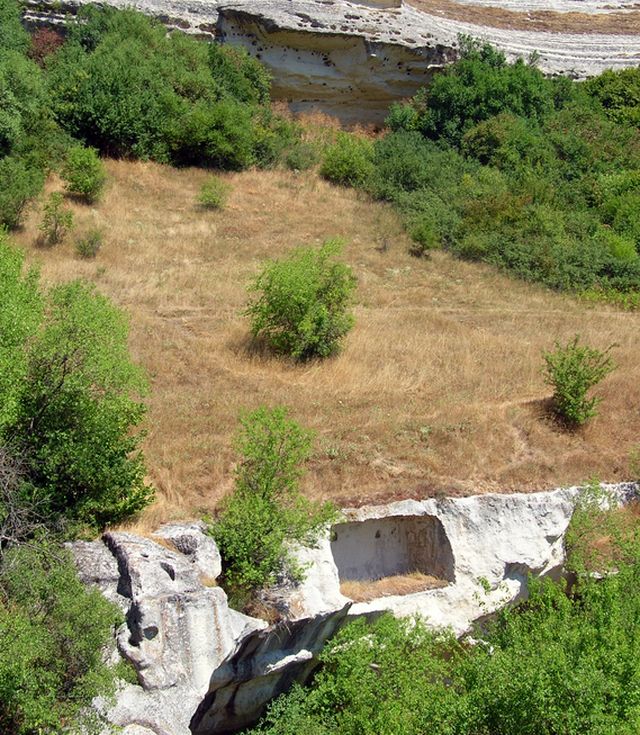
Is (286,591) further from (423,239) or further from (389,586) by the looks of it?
(423,239)

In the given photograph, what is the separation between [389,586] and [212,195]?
13.8 metres

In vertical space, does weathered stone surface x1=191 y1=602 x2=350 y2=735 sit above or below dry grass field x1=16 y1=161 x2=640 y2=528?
below

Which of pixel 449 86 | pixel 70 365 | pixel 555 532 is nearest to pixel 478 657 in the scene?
pixel 555 532

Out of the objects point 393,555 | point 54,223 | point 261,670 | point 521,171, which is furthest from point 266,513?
point 521,171

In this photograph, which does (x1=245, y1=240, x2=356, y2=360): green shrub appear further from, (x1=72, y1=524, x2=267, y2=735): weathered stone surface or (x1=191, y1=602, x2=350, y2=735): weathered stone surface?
(x1=72, y1=524, x2=267, y2=735): weathered stone surface

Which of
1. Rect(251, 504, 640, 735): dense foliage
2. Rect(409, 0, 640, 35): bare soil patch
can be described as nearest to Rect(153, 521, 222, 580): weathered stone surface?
Rect(251, 504, 640, 735): dense foliage

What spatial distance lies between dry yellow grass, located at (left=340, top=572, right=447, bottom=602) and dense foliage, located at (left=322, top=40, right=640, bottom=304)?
10.9m

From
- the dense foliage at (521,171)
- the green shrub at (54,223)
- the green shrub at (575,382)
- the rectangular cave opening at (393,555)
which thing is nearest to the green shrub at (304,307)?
the green shrub at (575,382)

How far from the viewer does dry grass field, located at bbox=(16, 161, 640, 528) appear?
41.5 feet

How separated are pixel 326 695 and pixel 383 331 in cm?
836

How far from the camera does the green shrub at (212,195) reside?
22859 millimetres

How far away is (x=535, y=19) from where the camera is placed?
37031mm

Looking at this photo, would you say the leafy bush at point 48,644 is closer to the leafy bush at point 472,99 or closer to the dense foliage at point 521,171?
the dense foliage at point 521,171

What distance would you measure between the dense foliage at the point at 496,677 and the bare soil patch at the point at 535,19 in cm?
2933
